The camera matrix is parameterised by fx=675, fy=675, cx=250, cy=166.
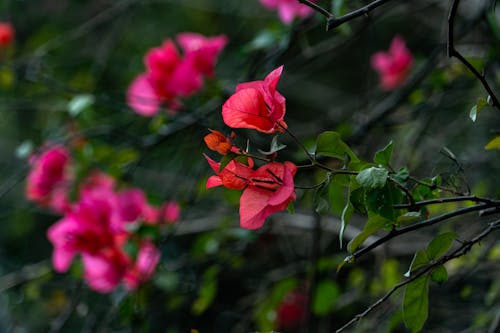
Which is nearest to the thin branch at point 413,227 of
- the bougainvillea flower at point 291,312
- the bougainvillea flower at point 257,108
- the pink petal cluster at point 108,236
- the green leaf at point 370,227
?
the green leaf at point 370,227

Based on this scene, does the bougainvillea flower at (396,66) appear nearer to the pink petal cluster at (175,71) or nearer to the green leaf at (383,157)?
the pink petal cluster at (175,71)

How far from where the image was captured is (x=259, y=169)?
584mm

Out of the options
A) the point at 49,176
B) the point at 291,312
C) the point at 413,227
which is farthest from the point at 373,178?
the point at 291,312

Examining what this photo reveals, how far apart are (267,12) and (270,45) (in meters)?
1.13

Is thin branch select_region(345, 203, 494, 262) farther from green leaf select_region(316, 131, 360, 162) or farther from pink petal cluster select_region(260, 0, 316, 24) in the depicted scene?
pink petal cluster select_region(260, 0, 316, 24)

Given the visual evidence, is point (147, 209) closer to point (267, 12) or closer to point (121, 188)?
point (121, 188)

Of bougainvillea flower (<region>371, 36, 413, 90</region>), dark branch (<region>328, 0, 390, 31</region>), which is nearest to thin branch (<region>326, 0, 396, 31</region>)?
dark branch (<region>328, 0, 390, 31</region>)

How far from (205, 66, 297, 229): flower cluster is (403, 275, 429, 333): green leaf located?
134 mm

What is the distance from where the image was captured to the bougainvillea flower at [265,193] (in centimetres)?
58

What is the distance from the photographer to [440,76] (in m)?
1.20

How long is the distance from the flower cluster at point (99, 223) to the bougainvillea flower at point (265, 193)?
0.54 metres

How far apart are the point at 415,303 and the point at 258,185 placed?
0.57 feet

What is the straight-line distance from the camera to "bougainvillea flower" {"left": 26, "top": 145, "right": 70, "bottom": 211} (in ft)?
4.69

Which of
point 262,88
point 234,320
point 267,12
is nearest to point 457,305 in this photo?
point 234,320
